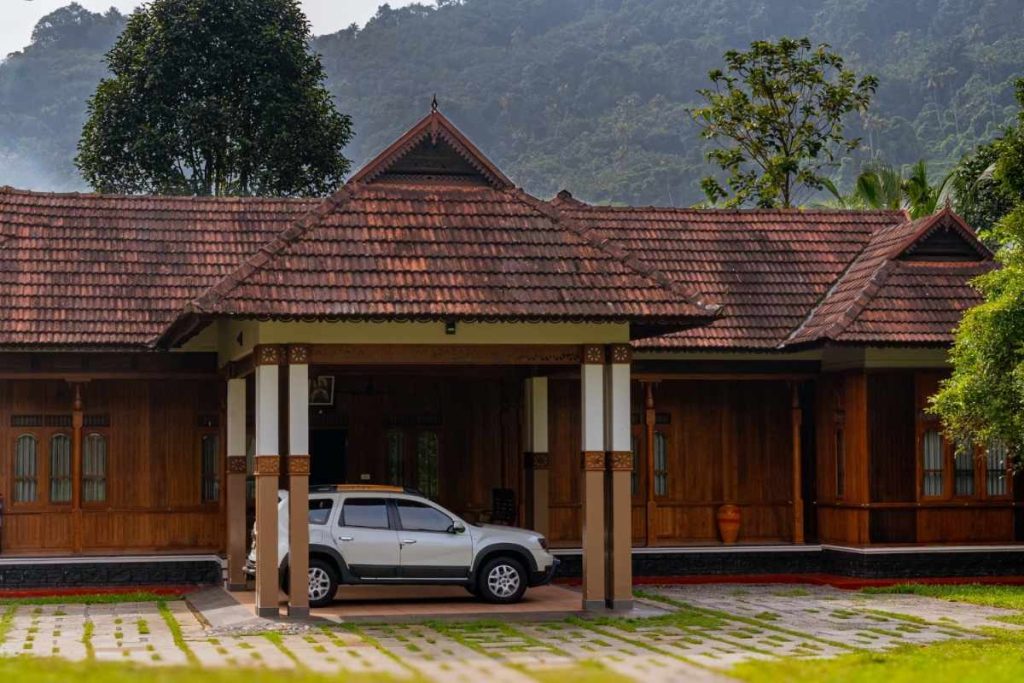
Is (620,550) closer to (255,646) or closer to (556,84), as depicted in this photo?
(255,646)

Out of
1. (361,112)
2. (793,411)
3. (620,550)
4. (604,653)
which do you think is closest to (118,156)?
(793,411)

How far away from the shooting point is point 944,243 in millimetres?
24766

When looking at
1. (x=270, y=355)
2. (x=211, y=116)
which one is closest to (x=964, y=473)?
(x=270, y=355)

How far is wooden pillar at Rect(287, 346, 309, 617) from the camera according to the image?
17.8 metres

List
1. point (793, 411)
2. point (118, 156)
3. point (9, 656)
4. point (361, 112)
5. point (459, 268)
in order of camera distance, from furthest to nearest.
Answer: point (361, 112)
point (118, 156)
point (793, 411)
point (459, 268)
point (9, 656)

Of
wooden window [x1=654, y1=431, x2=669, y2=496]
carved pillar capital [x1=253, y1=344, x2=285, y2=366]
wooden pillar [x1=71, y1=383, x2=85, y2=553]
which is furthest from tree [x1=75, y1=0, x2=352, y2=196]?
carved pillar capital [x1=253, y1=344, x2=285, y2=366]

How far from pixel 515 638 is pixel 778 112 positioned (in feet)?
90.0

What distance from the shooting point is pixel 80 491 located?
23.2m

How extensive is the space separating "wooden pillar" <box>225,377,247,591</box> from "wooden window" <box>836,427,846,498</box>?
870 centimetres

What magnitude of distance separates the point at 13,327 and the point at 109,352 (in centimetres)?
132

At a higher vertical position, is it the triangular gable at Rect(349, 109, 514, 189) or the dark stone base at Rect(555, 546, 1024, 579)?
the triangular gable at Rect(349, 109, 514, 189)

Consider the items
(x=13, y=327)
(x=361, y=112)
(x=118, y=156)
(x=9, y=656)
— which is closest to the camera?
(x=9, y=656)

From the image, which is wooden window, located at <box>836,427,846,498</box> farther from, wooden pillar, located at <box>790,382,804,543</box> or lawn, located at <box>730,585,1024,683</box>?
lawn, located at <box>730,585,1024,683</box>

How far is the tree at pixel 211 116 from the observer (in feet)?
136
